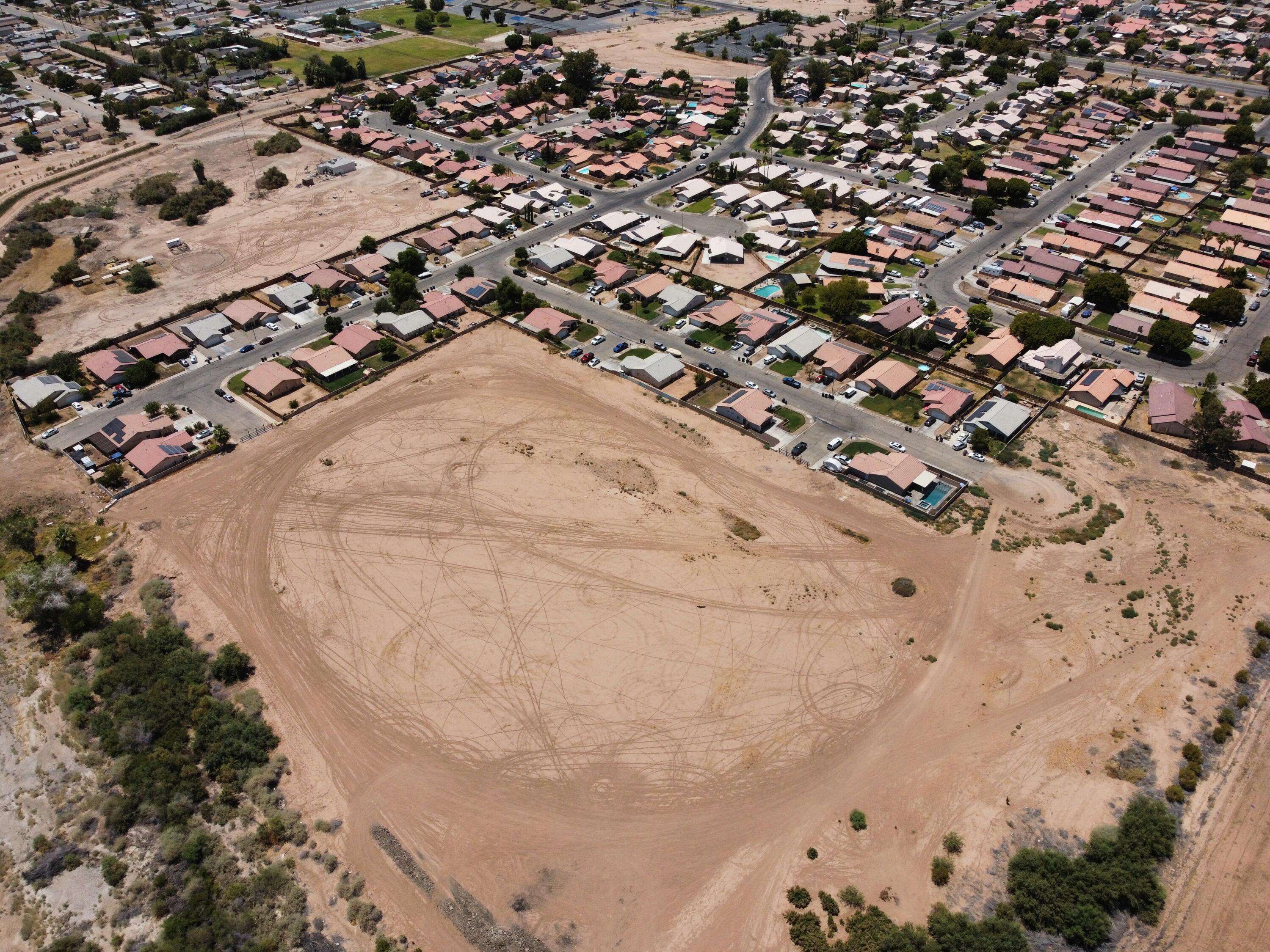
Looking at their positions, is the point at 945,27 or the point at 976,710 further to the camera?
the point at 945,27

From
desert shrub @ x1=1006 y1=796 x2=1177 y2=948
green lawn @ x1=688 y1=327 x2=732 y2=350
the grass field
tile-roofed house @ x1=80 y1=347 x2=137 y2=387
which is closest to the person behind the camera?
desert shrub @ x1=1006 y1=796 x2=1177 y2=948

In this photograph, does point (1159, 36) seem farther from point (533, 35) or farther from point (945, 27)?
point (533, 35)

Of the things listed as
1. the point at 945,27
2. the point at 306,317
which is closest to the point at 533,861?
the point at 306,317

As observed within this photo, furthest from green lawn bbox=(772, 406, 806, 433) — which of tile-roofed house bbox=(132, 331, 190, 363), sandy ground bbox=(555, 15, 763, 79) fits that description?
sandy ground bbox=(555, 15, 763, 79)

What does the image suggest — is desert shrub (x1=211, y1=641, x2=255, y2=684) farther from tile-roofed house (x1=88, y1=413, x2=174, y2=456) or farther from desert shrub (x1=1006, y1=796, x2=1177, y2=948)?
desert shrub (x1=1006, y1=796, x2=1177, y2=948)

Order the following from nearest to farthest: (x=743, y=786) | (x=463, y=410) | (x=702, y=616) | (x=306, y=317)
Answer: (x=743, y=786) < (x=702, y=616) < (x=463, y=410) < (x=306, y=317)

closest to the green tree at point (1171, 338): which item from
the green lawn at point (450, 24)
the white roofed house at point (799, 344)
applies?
the white roofed house at point (799, 344)

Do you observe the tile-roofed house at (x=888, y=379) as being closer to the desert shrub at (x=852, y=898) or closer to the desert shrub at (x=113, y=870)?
the desert shrub at (x=852, y=898)
